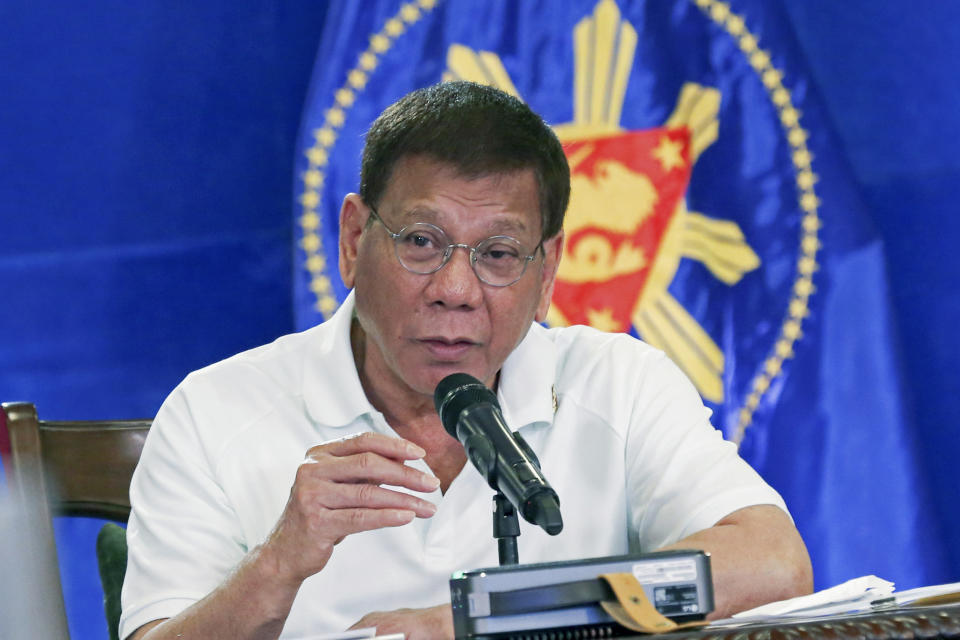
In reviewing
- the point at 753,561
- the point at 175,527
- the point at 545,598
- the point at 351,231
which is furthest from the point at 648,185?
the point at 545,598

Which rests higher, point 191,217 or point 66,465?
point 191,217

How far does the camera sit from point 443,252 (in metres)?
1.71

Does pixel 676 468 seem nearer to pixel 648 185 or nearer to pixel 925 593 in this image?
pixel 925 593

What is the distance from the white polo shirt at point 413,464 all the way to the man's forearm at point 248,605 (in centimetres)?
17

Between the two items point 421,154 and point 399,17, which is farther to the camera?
point 399,17

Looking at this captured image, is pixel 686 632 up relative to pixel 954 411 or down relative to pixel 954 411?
down

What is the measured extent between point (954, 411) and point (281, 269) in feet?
5.09

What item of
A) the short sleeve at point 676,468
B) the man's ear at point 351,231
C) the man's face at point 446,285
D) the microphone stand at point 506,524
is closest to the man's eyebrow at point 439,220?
the man's face at point 446,285

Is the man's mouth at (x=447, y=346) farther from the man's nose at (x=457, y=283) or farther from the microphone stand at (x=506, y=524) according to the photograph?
the microphone stand at (x=506, y=524)

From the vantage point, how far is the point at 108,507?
1.97m

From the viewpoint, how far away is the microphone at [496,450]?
1.07 metres

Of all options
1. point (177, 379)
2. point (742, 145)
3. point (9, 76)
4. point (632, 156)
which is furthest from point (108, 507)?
point (742, 145)

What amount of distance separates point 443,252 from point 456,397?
1.65 feet

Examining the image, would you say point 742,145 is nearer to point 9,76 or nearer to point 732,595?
point 732,595
